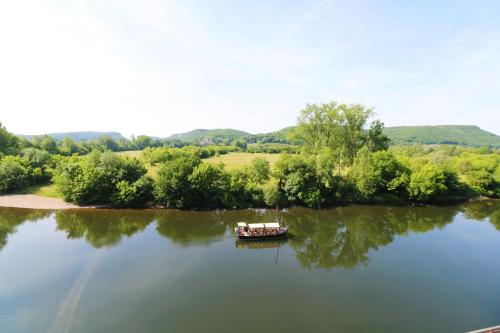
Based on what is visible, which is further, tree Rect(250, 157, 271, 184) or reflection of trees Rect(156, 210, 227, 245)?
tree Rect(250, 157, 271, 184)

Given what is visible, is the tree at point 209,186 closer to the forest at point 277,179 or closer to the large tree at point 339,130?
the forest at point 277,179

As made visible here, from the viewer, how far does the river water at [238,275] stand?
1755 cm

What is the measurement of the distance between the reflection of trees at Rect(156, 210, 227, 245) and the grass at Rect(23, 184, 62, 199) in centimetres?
2111

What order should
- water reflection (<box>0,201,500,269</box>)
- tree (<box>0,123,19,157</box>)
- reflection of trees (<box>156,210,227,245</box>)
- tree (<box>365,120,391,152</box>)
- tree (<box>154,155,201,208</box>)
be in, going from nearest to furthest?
A: water reflection (<box>0,201,500,269</box>)
reflection of trees (<box>156,210,227,245</box>)
tree (<box>154,155,201,208</box>)
tree (<box>365,120,391,152</box>)
tree (<box>0,123,19,157</box>)

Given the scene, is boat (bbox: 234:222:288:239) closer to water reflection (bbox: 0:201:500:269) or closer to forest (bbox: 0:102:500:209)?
water reflection (bbox: 0:201:500:269)

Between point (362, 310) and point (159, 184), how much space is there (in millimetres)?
33028

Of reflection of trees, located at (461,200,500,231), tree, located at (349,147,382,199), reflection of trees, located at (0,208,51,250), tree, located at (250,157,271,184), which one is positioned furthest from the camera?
tree, located at (349,147,382,199)

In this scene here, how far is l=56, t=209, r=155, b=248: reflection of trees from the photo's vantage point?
31394mm

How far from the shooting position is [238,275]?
23.3 metres

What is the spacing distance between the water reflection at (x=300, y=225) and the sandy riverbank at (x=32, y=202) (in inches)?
75.4

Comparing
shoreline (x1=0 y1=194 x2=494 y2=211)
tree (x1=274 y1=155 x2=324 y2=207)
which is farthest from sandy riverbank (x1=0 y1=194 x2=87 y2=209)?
tree (x1=274 y1=155 x2=324 y2=207)

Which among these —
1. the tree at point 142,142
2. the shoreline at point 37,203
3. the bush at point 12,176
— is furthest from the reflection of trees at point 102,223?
the tree at point 142,142

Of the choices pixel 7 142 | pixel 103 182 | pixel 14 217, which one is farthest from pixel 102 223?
pixel 7 142

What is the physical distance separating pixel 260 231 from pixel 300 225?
7.83m
